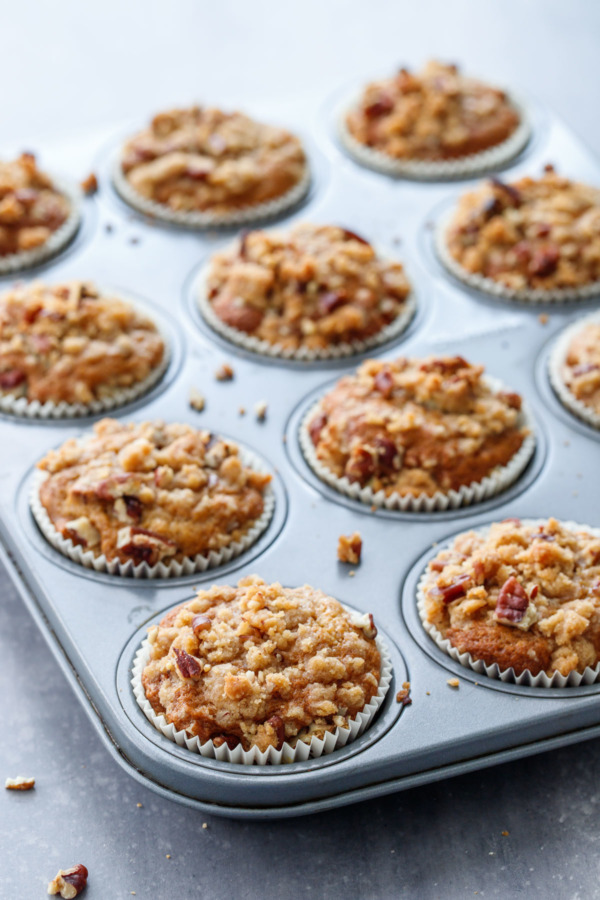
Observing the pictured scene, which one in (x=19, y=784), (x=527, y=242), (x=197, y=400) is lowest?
(x=19, y=784)

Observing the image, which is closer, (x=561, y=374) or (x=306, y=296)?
(x=561, y=374)

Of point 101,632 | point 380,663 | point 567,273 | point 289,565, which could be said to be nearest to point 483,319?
point 567,273

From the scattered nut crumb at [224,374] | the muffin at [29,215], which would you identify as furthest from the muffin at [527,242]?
the muffin at [29,215]

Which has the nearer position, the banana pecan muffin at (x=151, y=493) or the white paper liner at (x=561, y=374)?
the banana pecan muffin at (x=151, y=493)

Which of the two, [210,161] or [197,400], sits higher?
[210,161]

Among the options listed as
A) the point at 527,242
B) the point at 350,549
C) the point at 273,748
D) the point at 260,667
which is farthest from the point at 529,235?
the point at 273,748

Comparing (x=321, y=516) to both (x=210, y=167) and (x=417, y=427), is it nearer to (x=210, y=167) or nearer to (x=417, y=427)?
(x=417, y=427)

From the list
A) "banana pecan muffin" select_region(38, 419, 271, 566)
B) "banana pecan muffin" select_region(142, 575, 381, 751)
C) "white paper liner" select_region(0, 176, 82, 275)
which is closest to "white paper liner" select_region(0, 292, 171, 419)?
"banana pecan muffin" select_region(38, 419, 271, 566)

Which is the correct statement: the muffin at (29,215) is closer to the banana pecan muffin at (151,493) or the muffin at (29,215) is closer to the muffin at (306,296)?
the muffin at (306,296)
